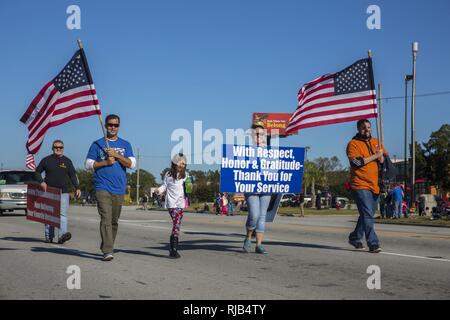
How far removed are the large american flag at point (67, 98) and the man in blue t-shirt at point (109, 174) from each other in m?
0.61

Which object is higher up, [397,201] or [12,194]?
[12,194]

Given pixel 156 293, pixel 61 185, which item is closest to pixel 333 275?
pixel 156 293

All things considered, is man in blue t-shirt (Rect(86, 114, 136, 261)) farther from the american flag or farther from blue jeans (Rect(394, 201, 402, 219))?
blue jeans (Rect(394, 201, 402, 219))

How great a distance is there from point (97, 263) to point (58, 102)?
2761 mm

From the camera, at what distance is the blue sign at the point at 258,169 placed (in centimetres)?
995

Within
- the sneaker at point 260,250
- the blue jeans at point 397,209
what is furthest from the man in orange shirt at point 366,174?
the blue jeans at point 397,209

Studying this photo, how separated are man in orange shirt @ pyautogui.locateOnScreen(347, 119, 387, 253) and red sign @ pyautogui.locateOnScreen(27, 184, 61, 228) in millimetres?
5008

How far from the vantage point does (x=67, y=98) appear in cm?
939

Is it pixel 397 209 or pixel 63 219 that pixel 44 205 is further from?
pixel 397 209

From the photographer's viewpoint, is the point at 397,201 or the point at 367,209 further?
the point at 397,201

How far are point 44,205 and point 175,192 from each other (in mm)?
3076

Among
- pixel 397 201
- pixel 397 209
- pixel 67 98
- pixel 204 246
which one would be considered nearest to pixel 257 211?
pixel 204 246

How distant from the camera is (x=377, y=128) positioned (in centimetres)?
999
